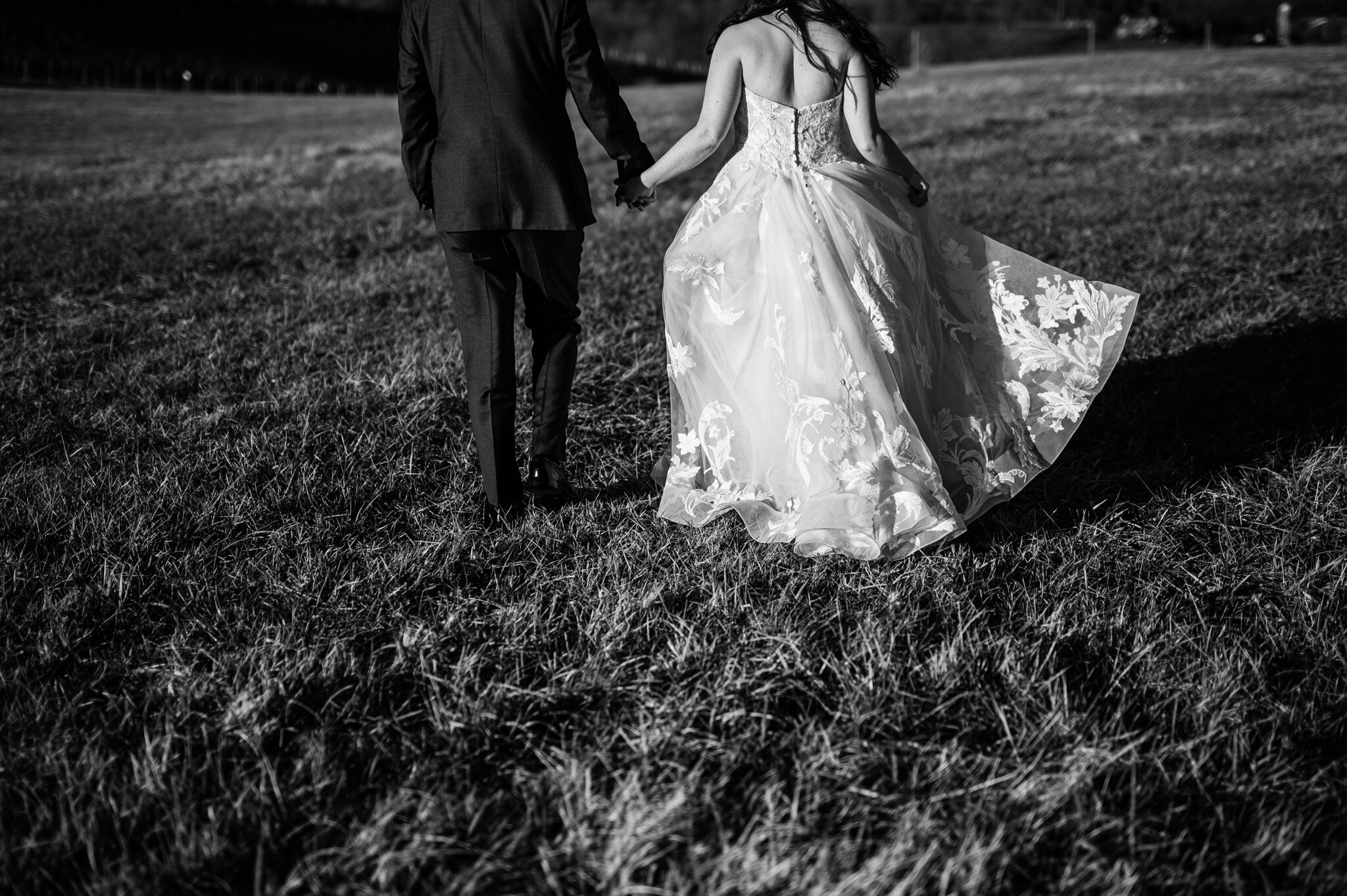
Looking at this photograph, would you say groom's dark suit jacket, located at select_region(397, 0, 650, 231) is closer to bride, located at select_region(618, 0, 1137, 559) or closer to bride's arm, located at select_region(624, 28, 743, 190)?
bride's arm, located at select_region(624, 28, 743, 190)

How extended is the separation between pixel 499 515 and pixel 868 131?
2168 millimetres

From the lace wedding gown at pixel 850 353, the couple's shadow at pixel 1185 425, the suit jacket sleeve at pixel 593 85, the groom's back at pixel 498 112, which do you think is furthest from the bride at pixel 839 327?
the groom's back at pixel 498 112

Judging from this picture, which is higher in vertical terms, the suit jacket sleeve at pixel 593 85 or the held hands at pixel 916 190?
the suit jacket sleeve at pixel 593 85

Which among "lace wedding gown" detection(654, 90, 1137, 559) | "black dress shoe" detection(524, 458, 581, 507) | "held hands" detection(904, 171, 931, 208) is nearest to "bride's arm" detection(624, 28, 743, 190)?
"lace wedding gown" detection(654, 90, 1137, 559)

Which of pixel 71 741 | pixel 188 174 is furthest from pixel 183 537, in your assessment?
pixel 188 174

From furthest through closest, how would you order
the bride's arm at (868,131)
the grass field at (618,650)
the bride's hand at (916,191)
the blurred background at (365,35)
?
the blurred background at (365,35) → the bride's hand at (916,191) → the bride's arm at (868,131) → the grass field at (618,650)

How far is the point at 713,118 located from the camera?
3369 millimetres

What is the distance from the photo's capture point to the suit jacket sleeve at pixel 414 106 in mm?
3268

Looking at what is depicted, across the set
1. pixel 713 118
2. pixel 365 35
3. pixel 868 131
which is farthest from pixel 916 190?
pixel 365 35

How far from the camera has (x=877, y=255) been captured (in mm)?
3332

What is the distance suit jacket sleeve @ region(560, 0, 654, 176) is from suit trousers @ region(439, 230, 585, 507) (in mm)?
403

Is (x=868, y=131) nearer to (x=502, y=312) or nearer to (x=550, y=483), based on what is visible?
(x=502, y=312)

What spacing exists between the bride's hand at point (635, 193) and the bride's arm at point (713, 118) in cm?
2

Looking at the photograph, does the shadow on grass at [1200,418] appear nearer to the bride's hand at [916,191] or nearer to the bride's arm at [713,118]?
the bride's hand at [916,191]
